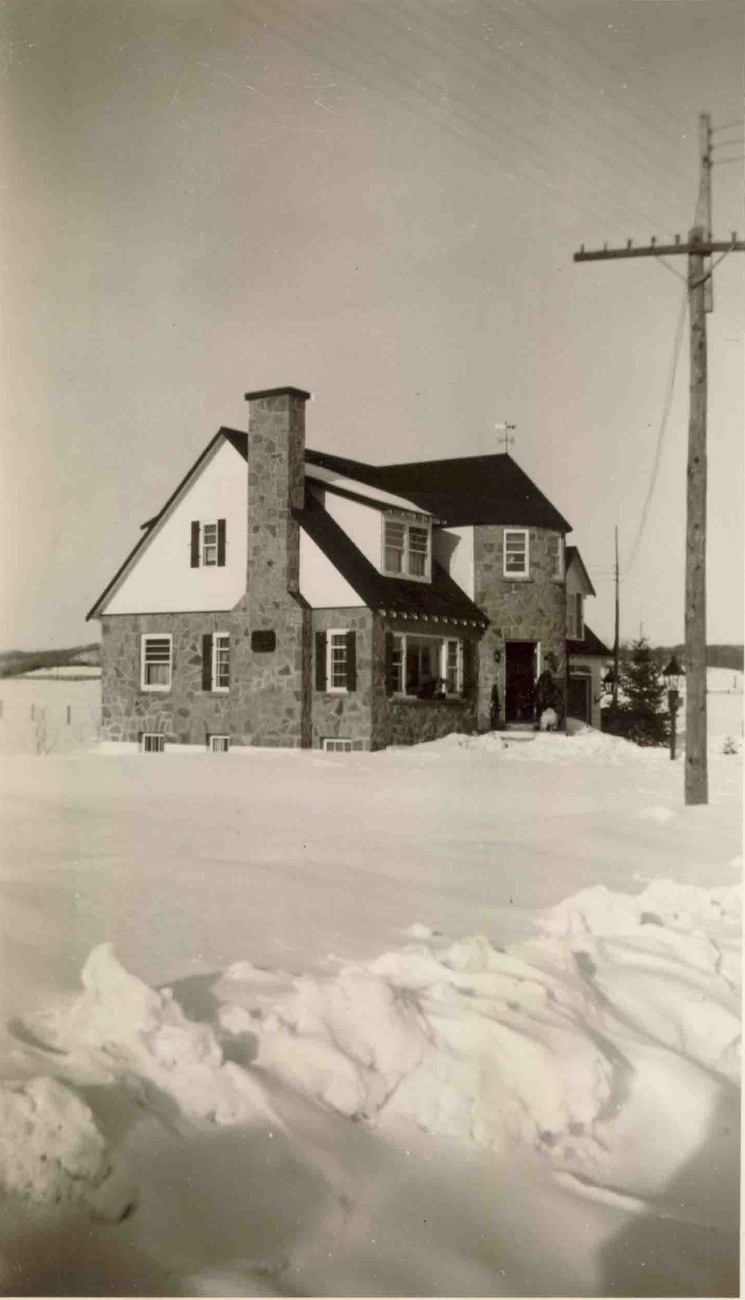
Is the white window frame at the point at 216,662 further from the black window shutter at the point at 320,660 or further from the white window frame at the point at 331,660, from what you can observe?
the white window frame at the point at 331,660

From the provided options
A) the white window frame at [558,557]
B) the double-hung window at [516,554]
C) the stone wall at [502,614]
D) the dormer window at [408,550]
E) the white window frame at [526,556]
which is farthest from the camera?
the stone wall at [502,614]

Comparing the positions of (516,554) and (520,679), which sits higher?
(516,554)

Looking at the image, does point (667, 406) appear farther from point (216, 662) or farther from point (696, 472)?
point (216, 662)

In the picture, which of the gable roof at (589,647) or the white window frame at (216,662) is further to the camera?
the gable roof at (589,647)

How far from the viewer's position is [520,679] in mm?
15148

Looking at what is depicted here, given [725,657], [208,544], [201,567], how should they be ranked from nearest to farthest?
[725,657] < [208,544] < [201,567]

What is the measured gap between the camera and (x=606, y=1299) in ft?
11.1

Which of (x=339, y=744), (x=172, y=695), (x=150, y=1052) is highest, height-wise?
(x=172, y=695)

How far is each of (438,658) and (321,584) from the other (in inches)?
84.4

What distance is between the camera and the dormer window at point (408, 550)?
531 inches

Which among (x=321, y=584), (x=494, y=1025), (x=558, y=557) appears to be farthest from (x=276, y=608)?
(x=494, y=1025)

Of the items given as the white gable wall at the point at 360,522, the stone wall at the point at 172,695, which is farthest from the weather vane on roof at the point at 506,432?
the white gable wall at the point at 360,522

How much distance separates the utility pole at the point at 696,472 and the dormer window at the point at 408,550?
603 cm

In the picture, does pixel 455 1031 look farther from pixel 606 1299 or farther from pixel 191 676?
pixel 191 676
